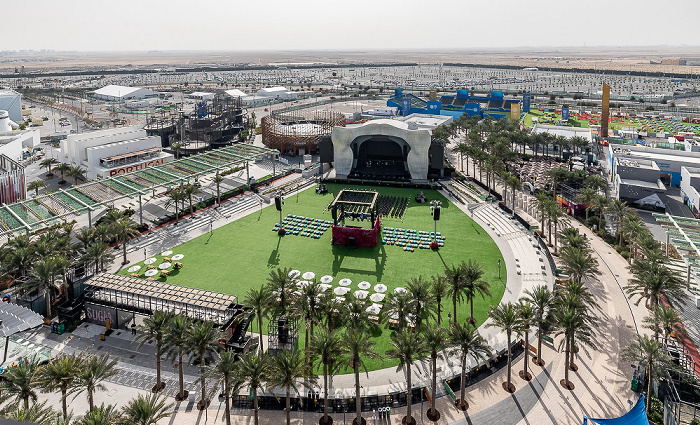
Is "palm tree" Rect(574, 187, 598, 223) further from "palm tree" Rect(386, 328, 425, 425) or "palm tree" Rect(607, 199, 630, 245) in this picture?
"palm tree" Rect(386, 328, 425, 425)

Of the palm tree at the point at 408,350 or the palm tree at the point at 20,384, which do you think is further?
the palm tree at the point at 408,350

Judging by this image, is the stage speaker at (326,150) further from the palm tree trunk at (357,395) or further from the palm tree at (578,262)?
the palm tree trunk at (357,395)

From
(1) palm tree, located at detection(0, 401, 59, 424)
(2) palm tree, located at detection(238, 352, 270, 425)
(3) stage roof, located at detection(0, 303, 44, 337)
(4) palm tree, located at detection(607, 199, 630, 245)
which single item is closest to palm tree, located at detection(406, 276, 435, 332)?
(2) palm tree, located at detection(238, 352, 270, 425)

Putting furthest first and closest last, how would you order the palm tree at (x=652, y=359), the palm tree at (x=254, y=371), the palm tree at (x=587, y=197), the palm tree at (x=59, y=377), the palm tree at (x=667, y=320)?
the palm tree at (x=587, y=197), the palm tree at (x=667, y=320), the palm tree at (x=652, y=359), the palm tree at (x=254, y=371), the palm tree at (x=59, y=377)

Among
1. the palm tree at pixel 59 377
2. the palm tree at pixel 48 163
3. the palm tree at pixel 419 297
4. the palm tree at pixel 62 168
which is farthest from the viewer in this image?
the palm tree at pixel 48 163

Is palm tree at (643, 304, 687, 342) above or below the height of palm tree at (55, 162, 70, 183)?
below

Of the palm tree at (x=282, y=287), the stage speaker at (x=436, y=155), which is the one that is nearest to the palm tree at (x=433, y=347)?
the palm tree at (x=282, y=287)
